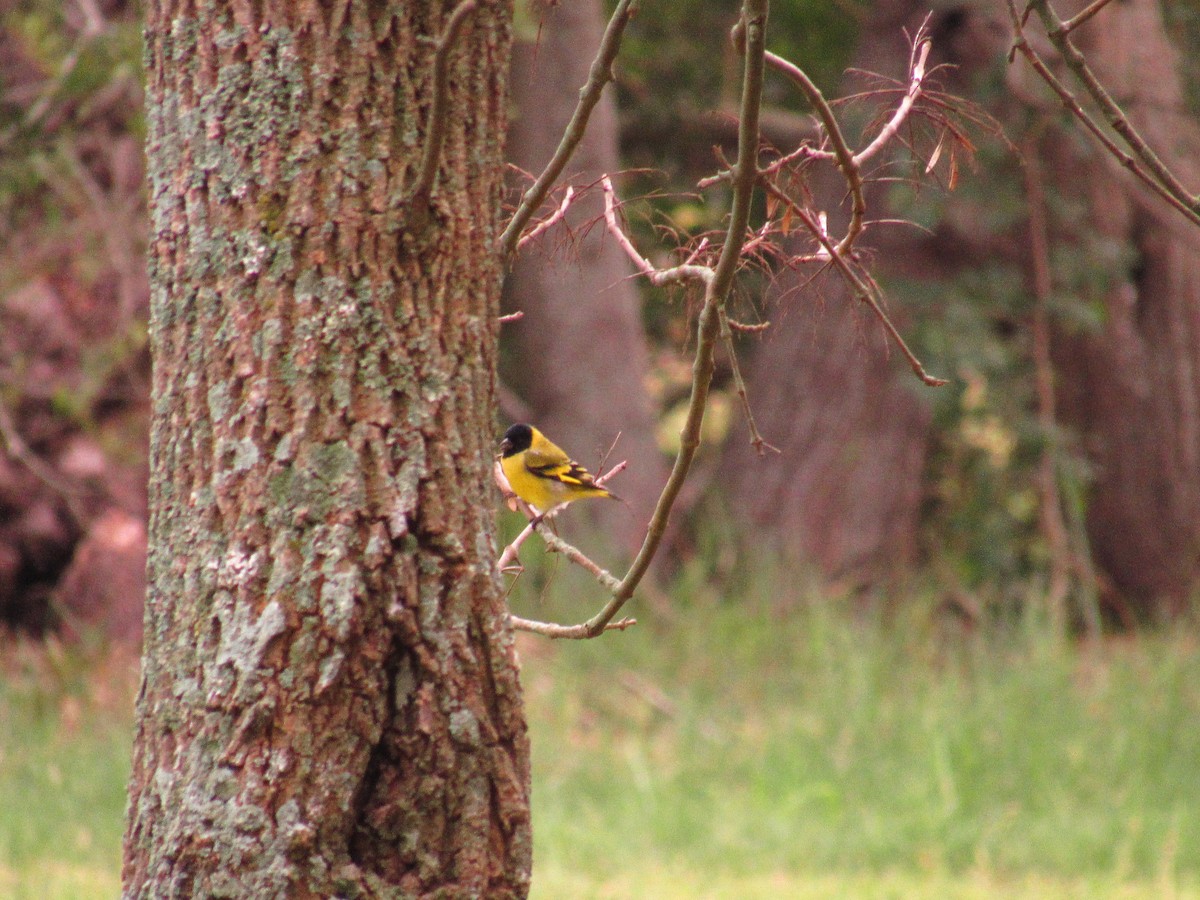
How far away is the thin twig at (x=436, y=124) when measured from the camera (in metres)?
2.13

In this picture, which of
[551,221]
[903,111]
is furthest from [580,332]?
[903,111]

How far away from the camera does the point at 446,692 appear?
94.3 inches

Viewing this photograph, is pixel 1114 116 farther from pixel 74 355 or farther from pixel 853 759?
pixel 74 355

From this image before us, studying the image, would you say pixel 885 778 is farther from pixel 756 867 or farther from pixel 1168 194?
pixel 1168 194

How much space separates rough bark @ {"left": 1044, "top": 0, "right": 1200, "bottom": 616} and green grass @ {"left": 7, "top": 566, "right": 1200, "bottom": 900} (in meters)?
1.84

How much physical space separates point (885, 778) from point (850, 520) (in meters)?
3.38

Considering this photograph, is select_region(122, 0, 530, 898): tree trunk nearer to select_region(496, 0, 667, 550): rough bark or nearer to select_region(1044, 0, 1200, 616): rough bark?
select_region(496, 0, 667, 550): rough bark

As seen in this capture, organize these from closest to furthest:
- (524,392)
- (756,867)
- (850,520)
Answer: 1. (756,867)
2. (850,520)
3. (524,392)

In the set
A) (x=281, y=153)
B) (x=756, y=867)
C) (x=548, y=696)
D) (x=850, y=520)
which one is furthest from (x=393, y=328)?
(x=850, y=520)

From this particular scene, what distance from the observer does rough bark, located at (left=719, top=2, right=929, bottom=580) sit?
9.84 meters

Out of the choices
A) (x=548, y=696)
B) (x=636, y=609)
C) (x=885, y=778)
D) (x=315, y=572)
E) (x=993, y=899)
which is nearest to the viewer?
(x=315, y=572)

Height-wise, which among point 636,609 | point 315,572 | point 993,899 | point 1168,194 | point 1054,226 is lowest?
point 993,899

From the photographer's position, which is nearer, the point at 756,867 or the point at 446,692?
the point at 446,692

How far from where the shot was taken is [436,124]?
2305 mm
